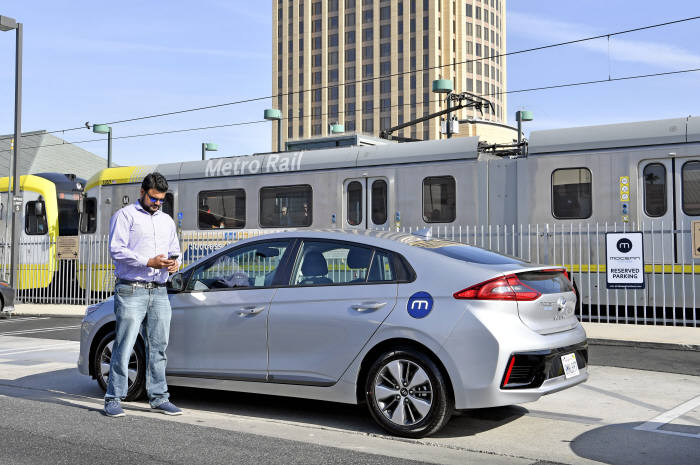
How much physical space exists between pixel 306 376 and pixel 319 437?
55 cm

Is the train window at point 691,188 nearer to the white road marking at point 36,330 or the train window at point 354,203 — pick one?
the train window at point 354,203

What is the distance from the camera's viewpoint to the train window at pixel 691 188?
40.9ft

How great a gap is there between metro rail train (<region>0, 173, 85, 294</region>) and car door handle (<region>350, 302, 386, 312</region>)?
16.3 meters

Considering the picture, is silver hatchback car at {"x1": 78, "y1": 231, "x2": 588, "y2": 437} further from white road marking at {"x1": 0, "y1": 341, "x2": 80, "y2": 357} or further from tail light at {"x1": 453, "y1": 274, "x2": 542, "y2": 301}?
white road marking at {"x1": 0, "y1": 341, "x2": 80, "y2": 357}

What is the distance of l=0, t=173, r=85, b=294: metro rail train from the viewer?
2105 cm

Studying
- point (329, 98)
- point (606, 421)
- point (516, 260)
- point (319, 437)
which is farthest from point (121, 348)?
point (329, 98)

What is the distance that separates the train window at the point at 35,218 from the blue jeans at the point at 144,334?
16.7 metres

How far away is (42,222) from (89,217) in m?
2.89

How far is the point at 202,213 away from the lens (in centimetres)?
1750

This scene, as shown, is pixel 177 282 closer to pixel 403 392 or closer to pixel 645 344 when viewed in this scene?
pixel 403 392

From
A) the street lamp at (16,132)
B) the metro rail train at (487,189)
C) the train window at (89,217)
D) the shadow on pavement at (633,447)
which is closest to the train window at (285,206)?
the metro rail train at (487,189)

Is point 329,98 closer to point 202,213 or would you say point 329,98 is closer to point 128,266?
point 202,213

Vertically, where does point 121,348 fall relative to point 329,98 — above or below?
below

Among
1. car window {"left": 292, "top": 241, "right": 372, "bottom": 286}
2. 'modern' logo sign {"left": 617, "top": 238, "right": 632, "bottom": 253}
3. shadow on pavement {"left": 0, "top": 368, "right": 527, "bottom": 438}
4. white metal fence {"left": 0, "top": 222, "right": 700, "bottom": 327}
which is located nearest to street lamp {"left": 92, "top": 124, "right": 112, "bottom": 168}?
white metal fence {"left": 0, "top": 222, "right": 700, "bottom": 327}
